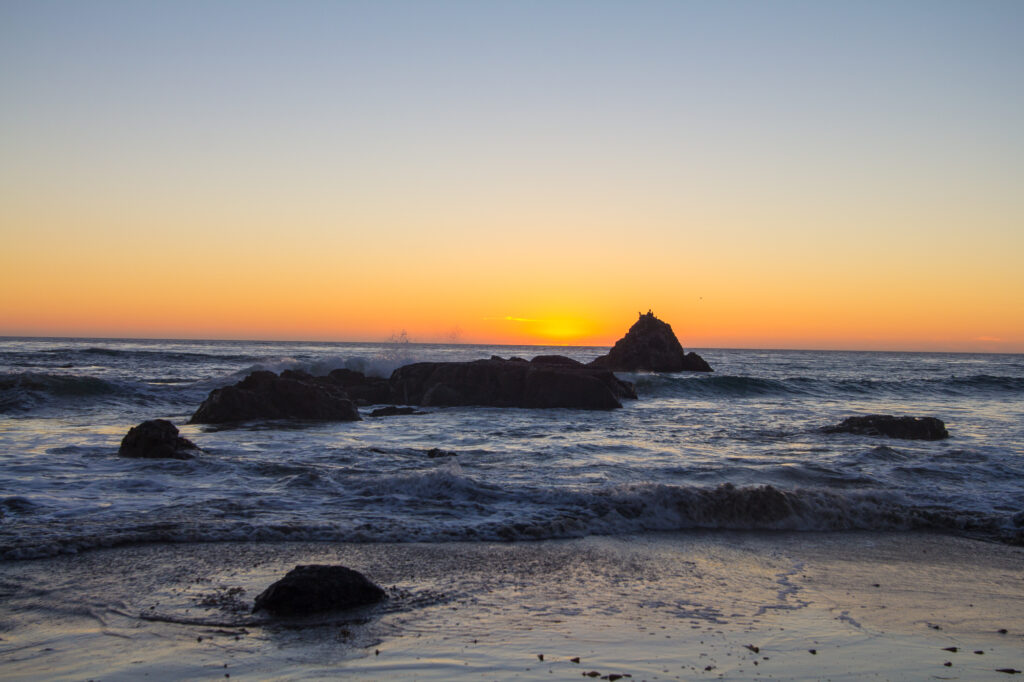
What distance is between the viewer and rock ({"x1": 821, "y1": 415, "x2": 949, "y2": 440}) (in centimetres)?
1473

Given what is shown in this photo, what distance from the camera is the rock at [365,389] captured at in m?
23.0

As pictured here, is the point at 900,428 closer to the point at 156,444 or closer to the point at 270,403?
the point at 270,403

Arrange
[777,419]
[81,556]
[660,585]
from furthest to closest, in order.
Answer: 1. [777,419]
2. [81,556]
3. [660,585]

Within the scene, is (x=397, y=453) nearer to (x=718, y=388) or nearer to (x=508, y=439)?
(x=508, y=439)

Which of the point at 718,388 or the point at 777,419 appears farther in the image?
the point at 718,388

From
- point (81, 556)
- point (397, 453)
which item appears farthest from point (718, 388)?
point (81, 556)

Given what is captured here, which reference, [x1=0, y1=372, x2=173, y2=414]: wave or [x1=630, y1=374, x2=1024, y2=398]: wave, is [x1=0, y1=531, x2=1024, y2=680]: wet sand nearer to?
[x1=0, y1=372, x2=173, y2=414]: wave

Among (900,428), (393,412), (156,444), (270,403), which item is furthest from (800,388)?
(156,444)

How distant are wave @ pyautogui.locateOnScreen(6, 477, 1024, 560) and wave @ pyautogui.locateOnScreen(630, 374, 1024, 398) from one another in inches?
782

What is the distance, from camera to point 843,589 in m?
5.70

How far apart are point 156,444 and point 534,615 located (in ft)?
25.8

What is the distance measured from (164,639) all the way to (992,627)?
17.6 ft

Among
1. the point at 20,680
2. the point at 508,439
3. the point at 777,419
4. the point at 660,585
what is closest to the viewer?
the point at 20,680

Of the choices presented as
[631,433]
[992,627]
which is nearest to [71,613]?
[992,627]
